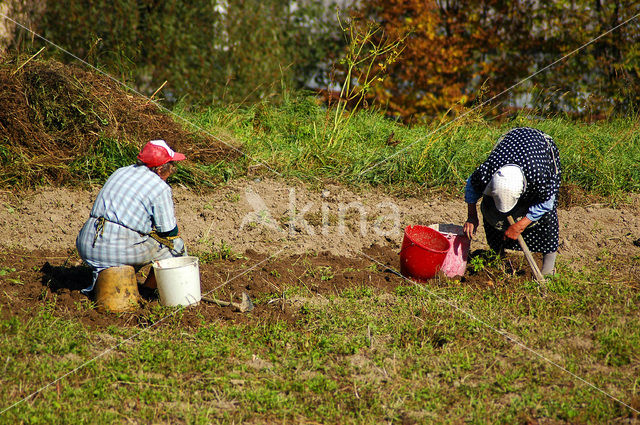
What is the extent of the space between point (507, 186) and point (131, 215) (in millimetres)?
2690

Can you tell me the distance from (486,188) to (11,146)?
15.7 ft

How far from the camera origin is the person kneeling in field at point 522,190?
13.9ft

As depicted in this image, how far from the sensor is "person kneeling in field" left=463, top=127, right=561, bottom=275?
4223 mm

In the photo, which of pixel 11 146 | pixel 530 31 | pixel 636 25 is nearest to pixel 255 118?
pixel 11 146

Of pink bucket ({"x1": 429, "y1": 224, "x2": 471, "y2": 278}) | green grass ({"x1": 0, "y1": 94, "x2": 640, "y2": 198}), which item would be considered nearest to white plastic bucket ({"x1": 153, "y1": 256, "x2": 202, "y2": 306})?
pink bucket ({"x1": 429, "y1": 224, "x2": 471, "y2": 278})

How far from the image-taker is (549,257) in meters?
4.79

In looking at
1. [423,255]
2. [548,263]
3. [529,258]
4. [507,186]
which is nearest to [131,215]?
[423,255]

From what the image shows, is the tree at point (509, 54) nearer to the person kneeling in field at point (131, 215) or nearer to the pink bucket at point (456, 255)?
the pink bucket at point (456, 255)

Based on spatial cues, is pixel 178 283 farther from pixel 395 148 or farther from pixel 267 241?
pixel 395 148

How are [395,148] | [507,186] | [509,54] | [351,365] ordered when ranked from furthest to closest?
[509,54]
[395,148]
[507,186]
[351,365]

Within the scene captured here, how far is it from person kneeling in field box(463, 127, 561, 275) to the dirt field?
1.30 feet

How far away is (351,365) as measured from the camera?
3.66 metres

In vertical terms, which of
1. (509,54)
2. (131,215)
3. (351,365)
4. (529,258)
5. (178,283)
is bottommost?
(351,365)

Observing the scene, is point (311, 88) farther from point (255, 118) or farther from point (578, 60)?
point (578, 60)
